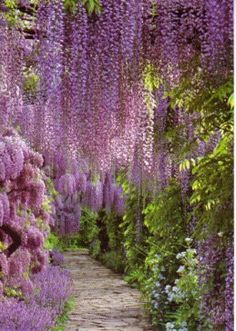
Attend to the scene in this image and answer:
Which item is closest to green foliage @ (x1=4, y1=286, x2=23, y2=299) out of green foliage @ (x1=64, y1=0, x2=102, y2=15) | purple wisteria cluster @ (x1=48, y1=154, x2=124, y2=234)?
purple wisteria cluster @ (x1=48, y1=154, x2=124, y2=234)

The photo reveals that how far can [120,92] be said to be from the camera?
2221 mm

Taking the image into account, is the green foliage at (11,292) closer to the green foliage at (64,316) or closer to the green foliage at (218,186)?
the green foliage at (64,316)

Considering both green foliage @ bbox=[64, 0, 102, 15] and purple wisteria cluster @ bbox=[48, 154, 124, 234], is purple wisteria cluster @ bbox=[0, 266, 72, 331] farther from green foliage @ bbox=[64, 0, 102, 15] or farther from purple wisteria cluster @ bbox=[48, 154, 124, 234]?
green foliage @ bbox=[64, 0, 102, 15]

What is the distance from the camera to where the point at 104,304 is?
662 cm

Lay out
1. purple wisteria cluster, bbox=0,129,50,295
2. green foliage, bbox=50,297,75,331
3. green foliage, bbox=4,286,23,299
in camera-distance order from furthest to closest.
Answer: green foliage, bbox=50,297,75,331 → green foliage, bbox=4,286,23,299 → purple wisteria cluster, bbox=0,129,50,295

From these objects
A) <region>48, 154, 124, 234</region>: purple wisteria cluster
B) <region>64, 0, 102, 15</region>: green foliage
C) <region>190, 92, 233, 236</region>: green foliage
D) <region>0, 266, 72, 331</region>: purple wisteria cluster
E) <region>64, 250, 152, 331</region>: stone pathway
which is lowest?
<region>64, 250, 152, 331</region>: stone pathway

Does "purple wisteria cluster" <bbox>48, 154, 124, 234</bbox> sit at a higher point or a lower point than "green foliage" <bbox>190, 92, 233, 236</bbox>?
lower

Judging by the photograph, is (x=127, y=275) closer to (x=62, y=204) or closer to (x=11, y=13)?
(x=62, y=204)

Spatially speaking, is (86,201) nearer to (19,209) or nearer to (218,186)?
(19,209)

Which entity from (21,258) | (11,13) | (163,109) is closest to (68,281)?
(21,258)

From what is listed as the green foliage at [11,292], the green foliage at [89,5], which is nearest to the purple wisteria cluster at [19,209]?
the green foliage at [11,292]

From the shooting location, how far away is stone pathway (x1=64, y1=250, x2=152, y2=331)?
18.2 feet

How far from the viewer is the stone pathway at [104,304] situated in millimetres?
5559

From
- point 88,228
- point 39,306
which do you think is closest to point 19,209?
point 39,306
